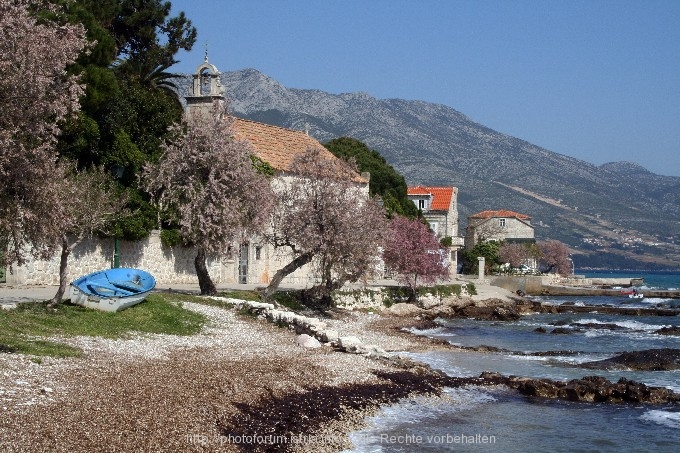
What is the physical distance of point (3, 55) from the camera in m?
16.1

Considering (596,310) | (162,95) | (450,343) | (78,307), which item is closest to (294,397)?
(78,307)

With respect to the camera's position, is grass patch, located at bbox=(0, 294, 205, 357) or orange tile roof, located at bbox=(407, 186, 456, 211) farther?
orange tile roof, located at bbox=(407, 186, 456, 211)

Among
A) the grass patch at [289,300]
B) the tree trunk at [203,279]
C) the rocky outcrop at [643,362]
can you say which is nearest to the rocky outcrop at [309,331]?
the tree trunk at [203,279]

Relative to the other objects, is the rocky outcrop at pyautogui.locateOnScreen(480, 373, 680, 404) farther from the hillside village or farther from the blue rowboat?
the hillside village

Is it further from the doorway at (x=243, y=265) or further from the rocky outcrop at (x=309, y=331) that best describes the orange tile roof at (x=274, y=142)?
the rocky outcrop at (x=309, y=331)

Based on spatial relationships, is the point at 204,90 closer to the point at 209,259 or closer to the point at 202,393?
the point at 209,259

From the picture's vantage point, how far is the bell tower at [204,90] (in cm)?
4759

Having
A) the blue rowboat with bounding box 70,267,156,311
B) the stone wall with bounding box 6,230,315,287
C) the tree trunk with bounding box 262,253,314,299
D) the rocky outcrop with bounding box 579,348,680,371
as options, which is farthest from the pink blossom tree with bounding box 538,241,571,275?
the blue rowboat with bounding box 70,267,156,311

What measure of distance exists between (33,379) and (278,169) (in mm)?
34857

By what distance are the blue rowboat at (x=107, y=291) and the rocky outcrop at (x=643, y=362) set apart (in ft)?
52.2

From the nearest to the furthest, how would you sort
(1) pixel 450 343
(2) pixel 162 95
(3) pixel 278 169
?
(1) pixel 450 343 < (2) pixel 162 95 < (3) pixel 278 169

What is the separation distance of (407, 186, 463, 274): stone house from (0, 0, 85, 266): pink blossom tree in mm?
82471

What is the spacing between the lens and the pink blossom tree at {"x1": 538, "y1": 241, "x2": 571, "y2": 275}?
126 m

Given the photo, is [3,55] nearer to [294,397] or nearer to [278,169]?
[294,397]
